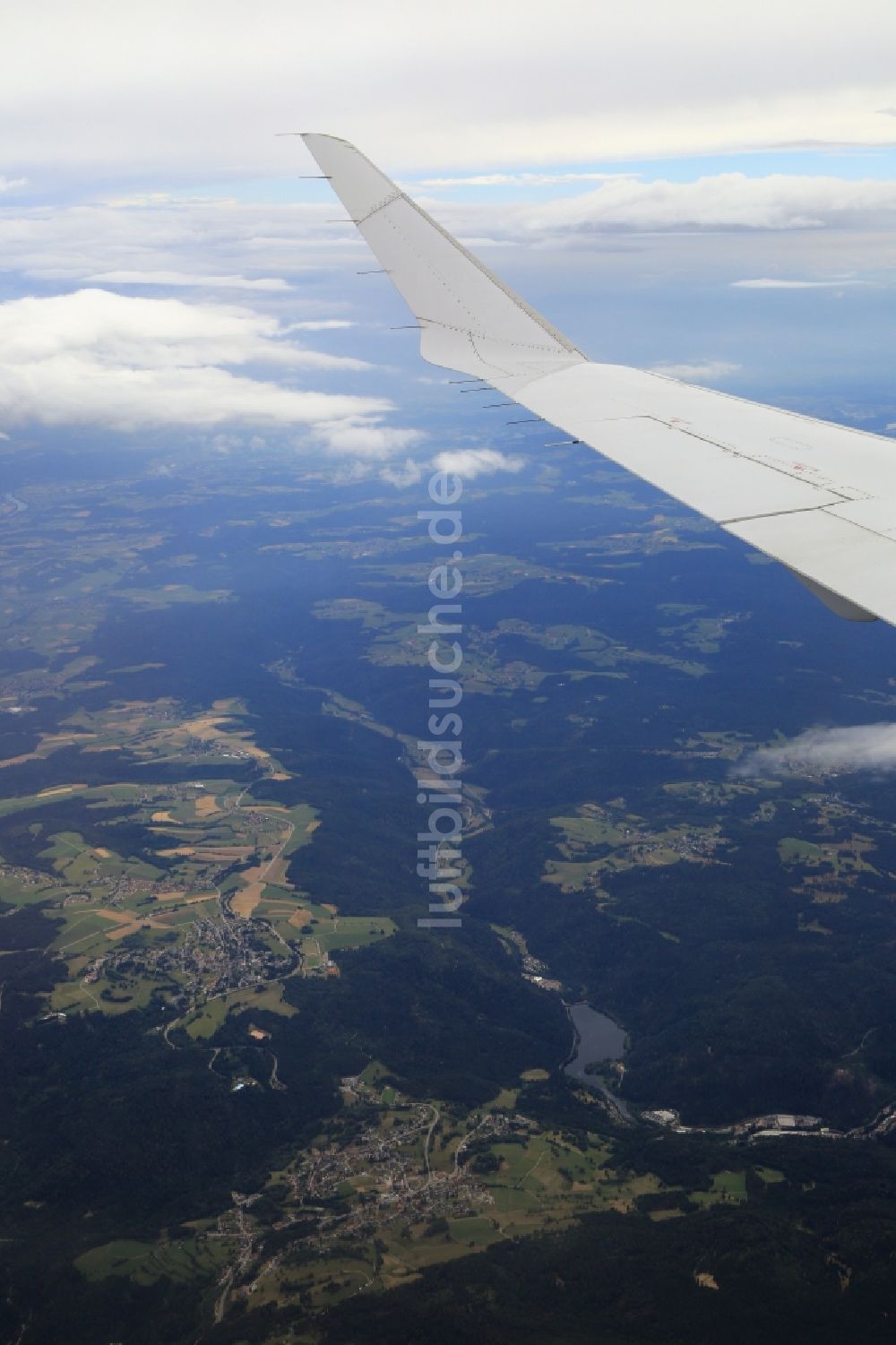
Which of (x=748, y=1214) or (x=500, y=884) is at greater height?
(x=748, y=1214)

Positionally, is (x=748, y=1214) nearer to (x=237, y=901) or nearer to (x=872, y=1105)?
(x=872, y=1105)

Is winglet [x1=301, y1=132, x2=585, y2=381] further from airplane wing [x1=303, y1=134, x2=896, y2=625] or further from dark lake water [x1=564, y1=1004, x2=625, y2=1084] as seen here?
dark lake water [x1=564, y1=1004, x2=625, y2=1084]

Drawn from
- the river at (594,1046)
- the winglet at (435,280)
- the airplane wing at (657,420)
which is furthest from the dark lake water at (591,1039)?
the winglet at (435,280)

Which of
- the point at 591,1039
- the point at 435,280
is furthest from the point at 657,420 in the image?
the point at 591,1039

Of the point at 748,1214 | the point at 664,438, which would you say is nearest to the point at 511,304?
the point at 664,438

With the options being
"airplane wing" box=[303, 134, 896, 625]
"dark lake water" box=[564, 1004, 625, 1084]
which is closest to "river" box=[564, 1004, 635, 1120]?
"dark lake water" box=[564, 1004, 625, 1084]
